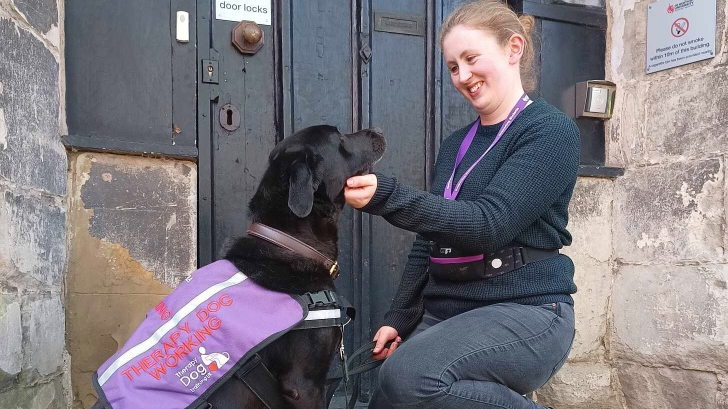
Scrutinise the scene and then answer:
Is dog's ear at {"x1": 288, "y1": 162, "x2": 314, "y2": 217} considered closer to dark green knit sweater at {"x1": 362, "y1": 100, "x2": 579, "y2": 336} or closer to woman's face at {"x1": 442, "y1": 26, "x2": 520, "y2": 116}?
dark green knit sweater at {"x1": 362, "y1": 100, "x2": 579, "y2": 336}

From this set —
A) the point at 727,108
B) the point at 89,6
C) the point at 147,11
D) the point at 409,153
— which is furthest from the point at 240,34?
the point at 727,108

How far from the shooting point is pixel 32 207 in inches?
96.5

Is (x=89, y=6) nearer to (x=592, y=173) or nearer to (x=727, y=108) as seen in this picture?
(x=592, y=173)

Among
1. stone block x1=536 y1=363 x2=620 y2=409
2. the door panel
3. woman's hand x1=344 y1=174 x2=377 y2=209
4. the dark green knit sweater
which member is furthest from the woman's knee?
stone block x1=536 y1=363 x2=620 y2=409

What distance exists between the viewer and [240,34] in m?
3.13

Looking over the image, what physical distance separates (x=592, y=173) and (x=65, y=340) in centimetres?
267

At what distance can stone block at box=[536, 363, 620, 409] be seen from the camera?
3572mm

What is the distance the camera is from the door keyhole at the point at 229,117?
10.3 ft

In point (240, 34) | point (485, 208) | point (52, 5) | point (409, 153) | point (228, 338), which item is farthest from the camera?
point (409, 153)

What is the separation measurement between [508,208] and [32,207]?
168 centimetres

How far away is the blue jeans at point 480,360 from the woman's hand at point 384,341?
17.1 inches

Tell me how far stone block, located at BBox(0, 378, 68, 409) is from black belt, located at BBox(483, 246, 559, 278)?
164cm

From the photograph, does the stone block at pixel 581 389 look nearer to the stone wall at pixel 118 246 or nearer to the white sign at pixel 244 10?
the stone wall at pixel 118 246

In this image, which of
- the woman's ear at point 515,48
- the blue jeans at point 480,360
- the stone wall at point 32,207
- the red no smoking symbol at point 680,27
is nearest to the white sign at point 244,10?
the stone wall at point 32,207
